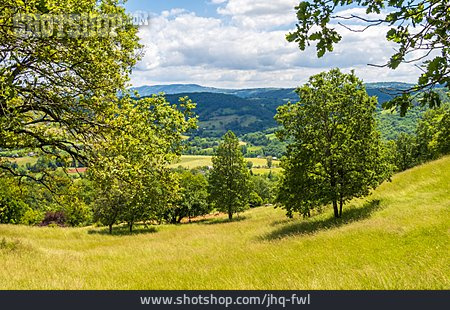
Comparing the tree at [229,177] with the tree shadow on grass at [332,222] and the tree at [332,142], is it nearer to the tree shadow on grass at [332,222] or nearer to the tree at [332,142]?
the tree shadow on grass at [332,222]

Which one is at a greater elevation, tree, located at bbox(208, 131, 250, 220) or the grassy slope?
the grassy slope

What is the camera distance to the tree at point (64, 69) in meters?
9.70

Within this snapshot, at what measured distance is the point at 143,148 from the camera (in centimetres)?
1328

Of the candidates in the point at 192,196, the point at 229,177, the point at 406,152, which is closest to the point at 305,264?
the point at 229,177

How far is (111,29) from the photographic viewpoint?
44.6ft

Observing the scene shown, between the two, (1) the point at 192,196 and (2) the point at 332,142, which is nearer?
(2) the point at 332,142

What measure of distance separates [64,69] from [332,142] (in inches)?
705

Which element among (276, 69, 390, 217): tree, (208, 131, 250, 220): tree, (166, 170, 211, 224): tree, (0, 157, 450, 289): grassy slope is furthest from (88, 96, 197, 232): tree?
(166, 170, 211, 224): tree
